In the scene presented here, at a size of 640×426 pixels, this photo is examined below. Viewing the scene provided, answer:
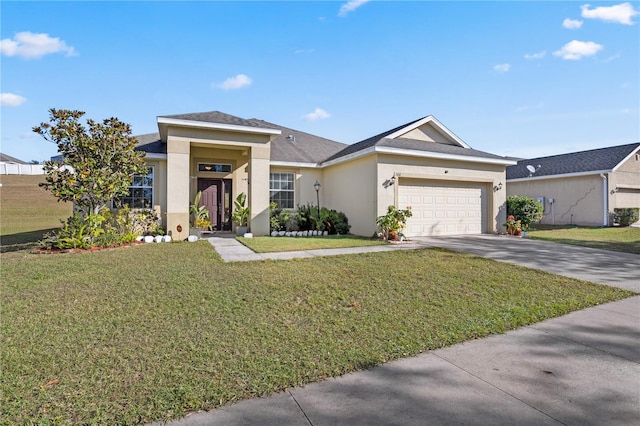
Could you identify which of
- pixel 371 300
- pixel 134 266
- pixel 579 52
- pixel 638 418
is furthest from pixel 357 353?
pixel 579 52

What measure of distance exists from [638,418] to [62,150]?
40.5 ft

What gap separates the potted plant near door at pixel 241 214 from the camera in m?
12.6

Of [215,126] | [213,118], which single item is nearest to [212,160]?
[213,118]

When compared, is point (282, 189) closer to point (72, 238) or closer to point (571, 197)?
point (72, 238)

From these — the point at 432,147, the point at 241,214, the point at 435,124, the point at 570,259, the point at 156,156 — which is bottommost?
the point at 570,259

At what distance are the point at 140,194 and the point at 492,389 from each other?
507 inches

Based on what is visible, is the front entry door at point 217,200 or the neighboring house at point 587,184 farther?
the neighboring house at point 587,184

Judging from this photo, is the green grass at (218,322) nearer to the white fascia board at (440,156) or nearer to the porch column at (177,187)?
the porch column at (177,187)

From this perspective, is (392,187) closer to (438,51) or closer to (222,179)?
(438,51)

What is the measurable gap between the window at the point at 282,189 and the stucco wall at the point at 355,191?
1.65 meters

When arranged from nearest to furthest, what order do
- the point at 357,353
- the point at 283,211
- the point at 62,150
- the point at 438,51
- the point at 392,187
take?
1. the point at 357,353
2. the point at 62,150
3. the point at 438,51
4. the point at 392,187
5. the point at 283,211

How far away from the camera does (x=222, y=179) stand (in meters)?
14.2

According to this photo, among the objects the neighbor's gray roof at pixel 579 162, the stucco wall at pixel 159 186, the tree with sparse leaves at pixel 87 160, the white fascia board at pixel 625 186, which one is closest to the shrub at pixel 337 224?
the stucco wall at pixel 159 186

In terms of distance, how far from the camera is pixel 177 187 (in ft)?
36.1
